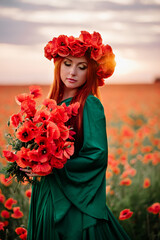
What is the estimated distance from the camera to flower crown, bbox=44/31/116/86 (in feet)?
5.57

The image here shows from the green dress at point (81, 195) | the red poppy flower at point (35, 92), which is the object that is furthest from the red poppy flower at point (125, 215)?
the red poppy flower at point (35, 92)

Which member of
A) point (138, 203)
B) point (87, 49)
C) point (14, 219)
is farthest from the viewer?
point (138, 203)

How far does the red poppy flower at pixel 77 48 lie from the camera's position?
1.69 m

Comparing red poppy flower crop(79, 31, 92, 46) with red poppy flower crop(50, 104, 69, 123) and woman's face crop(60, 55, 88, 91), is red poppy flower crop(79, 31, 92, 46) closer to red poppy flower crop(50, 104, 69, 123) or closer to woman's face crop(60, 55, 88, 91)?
woman's face crop(60, 55, 88, 91)

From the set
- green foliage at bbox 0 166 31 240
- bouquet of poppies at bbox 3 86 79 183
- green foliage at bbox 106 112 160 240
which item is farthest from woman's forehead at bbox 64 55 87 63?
green foliage at bbox 106 112 160 240

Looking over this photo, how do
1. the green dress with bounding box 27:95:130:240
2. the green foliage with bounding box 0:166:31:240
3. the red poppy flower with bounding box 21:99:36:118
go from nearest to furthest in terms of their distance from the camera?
the red poppy flower with bounding box 21:99:36:118
the green dress with bounding box 27:95:130:240
the green foliage with bounding box 0:166:31:240

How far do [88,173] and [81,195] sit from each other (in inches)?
5.6

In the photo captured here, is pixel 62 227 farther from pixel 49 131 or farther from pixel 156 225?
pixel 156 225

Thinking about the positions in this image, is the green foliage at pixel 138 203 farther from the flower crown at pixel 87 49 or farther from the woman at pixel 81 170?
the flower crown at pixel 87 49

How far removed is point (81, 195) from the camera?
1527 millimetres

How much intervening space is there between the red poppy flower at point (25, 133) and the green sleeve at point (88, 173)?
331mm

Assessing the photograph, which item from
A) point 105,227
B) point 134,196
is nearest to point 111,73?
point 105,227

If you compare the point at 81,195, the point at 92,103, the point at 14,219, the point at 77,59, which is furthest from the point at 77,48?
the point at 14,219

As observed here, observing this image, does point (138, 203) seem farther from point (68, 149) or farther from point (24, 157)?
point (24, 157)
